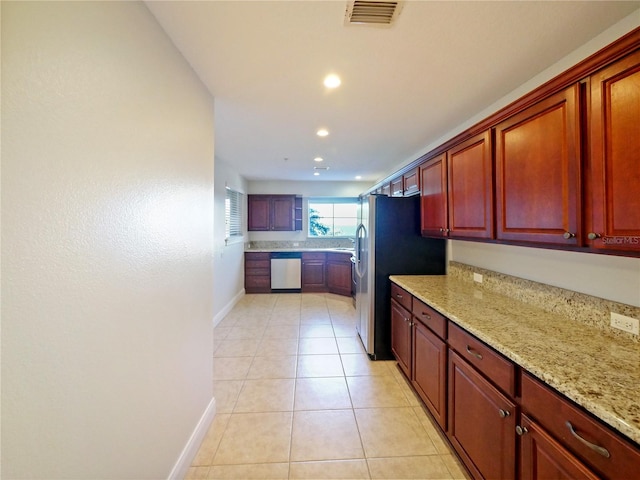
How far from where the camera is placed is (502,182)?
1729 mm

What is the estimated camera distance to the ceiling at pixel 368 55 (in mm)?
1275

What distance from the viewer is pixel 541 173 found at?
Answer: 145 cm

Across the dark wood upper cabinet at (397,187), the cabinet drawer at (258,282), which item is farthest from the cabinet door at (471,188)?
the cabinet drawer at (258,282)

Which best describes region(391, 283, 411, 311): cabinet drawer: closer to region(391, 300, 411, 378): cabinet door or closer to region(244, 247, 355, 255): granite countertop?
region(391, 300, 411, 378): cabinet door

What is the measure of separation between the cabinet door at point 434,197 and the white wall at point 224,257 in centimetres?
293

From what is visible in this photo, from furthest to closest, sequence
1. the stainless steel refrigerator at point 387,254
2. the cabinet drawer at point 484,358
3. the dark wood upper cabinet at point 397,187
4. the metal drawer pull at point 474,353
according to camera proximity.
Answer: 1. the dark wood upper cabinet at point 397,187
2. the stainless steel refrigerator at point 387,254
3. the metal drawer pull at point 474,353
4. the cabinet drawer at point 484,358

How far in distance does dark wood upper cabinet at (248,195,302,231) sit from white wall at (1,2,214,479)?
450cm

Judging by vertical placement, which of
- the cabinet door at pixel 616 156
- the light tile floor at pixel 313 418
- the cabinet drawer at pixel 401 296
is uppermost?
the cabinet door at pixel 616 156

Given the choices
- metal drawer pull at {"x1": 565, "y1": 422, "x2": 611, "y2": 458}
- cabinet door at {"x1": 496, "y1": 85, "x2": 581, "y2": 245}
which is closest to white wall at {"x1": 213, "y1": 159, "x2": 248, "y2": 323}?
cabinet door at {"x1": 496, "y1": 85, "x2": 581, "y2": 245}

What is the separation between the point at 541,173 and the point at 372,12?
121 centimetres

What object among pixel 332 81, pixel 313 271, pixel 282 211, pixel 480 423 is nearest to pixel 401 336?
pixel 480 423

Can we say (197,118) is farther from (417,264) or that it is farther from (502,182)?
(417,264)

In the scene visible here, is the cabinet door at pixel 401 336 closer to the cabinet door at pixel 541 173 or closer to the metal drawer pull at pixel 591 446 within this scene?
the cabinet door at pixel 541 173

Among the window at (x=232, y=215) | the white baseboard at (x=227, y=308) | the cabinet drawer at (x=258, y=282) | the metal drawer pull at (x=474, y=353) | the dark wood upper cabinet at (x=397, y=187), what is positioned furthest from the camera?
the cabinet drawer at (x=258, y=282)
